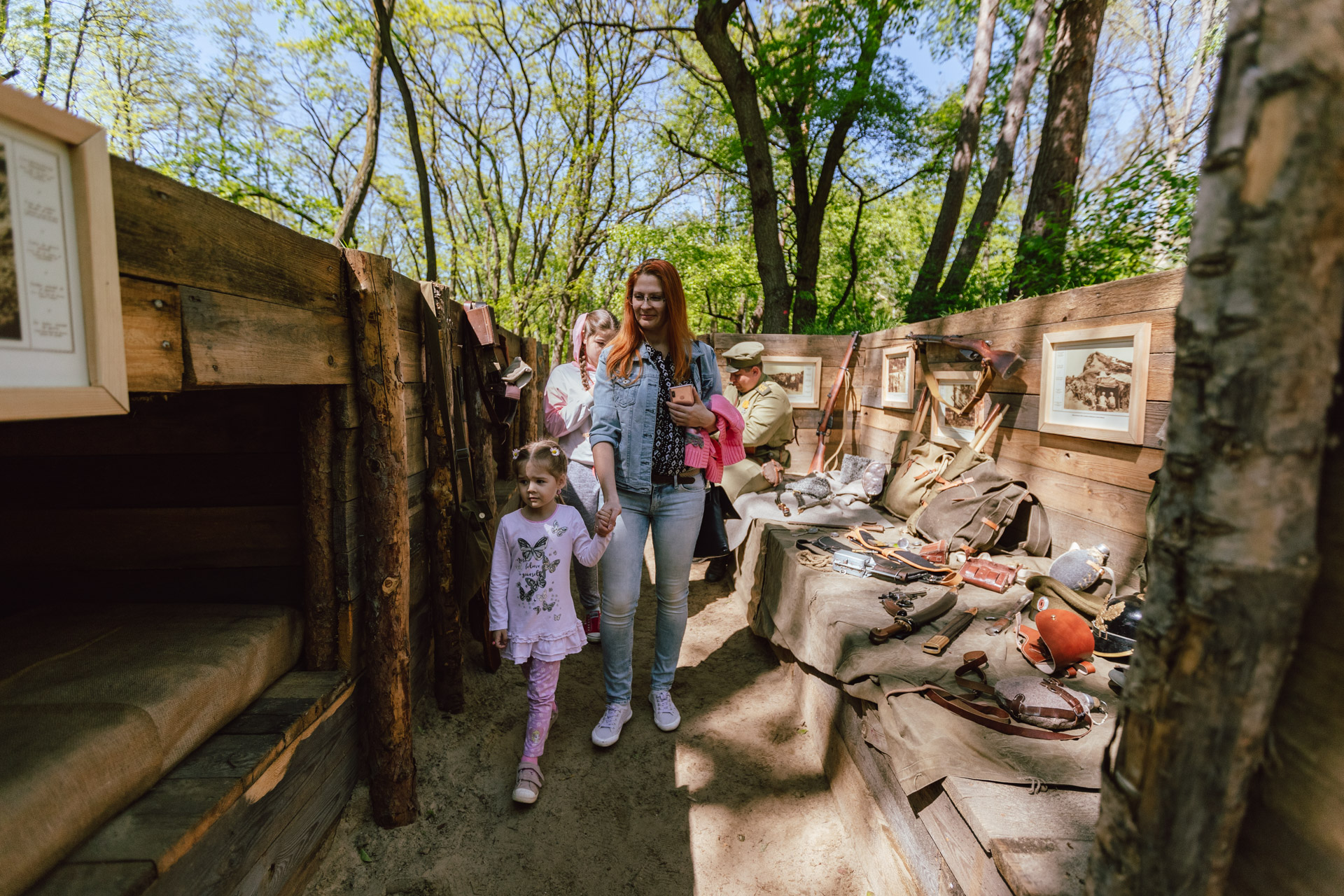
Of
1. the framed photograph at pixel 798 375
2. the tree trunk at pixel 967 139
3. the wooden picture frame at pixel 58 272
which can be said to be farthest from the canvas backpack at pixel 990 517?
the tree trunk at pixel 967 139

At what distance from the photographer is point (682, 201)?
54.3ft

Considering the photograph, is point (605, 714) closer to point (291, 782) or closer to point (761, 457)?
point (291, 782)

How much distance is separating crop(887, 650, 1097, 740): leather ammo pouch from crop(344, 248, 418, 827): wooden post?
2.00 metres

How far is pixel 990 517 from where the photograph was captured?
12.5 ft

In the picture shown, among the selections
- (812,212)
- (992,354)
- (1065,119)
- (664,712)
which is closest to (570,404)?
(664,712)

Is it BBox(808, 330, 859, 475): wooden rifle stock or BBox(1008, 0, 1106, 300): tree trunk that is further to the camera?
BBox(808, 330, 859, 475): wooden rifle stock


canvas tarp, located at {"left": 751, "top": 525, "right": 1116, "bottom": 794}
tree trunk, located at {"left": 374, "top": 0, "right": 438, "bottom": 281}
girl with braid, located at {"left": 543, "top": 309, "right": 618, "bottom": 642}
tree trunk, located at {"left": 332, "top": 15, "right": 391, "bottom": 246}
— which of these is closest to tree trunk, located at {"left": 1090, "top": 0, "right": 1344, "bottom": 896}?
canvas tarp, located at {"left": 751, "top": 525, "right": 1116, "bottom": 794}

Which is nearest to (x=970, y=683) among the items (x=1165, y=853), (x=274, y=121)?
(x=1165, y=853)

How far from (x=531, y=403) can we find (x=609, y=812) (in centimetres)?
537

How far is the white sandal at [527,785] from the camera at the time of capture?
8.91 ft

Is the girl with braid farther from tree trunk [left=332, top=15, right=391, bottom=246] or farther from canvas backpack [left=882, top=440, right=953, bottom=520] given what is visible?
tree trunk [left=332, top=15, right=391, bottom=246]

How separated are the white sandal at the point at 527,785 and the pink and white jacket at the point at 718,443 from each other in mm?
1597

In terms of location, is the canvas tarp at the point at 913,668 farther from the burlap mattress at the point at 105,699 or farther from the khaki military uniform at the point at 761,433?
the burlap mattress at the point at 105,699

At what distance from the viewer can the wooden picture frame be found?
0.89 meters
